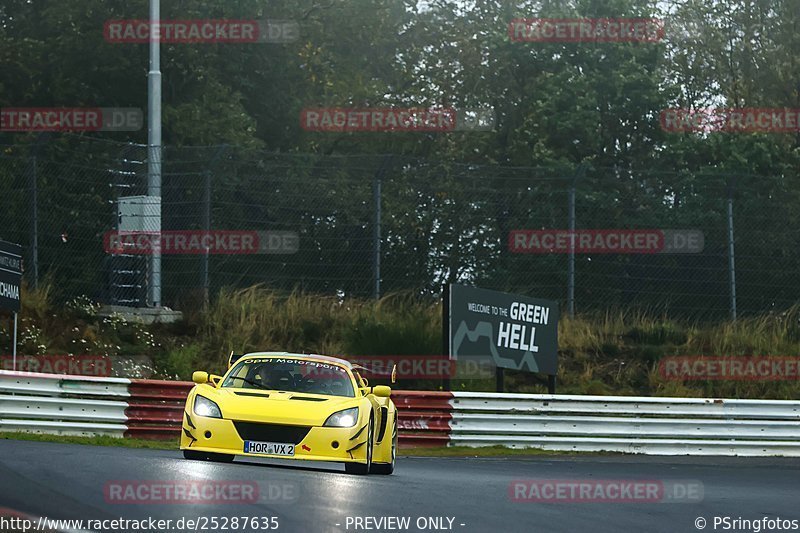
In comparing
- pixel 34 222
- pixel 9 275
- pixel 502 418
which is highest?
pixel 34 222

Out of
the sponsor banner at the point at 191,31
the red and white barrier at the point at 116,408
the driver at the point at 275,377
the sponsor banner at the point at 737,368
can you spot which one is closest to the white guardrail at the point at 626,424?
the red and white barrier at the point at 116,408

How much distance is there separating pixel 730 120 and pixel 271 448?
27298 mm

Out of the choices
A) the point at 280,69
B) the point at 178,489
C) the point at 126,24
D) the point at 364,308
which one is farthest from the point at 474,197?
the point at 178,489

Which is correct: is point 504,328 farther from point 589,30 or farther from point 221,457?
point 589,30

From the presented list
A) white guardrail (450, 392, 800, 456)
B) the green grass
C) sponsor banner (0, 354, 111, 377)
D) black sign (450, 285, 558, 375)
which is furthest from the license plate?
the green grass

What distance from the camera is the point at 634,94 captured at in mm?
39469

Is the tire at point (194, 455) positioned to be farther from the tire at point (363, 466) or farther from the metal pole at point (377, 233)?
the metal pole at point (377, 233)

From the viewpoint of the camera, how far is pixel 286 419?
554 inches

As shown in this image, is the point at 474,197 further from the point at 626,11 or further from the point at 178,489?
the point at 178,489

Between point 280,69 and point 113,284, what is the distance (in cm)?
1489

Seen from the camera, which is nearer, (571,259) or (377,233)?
(377,233)

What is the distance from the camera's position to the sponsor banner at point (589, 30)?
130 ft

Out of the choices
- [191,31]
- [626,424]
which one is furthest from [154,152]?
[191,31]

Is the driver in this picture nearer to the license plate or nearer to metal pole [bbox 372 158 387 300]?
the license plate
